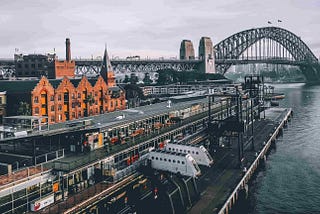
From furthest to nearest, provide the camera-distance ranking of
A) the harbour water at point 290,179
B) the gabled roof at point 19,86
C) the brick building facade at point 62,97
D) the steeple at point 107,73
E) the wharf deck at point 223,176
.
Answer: the steeple at point 107,73, the gabled roof at point 19,86, the brick building facade at point 62,97, the harbour water at point 290,179, the wharf deck at point 223,176

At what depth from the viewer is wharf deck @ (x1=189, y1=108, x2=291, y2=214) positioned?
46.9 metres

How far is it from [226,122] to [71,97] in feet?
144

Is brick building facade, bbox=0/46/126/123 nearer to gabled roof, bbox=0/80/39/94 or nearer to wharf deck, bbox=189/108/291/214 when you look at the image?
gabled roof, bbox=0/80/39/94

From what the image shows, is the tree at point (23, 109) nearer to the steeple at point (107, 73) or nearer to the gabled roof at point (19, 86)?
the gabled roof at point (19, 86)

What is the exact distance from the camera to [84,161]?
1759 inches

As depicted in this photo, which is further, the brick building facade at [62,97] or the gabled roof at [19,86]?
the gabled roof at [19,86]

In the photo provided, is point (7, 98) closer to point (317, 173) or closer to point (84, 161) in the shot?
point (84, 161)

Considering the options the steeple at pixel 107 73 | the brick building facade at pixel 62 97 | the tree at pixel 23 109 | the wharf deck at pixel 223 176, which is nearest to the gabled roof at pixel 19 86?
the brick building facade at pixel 62 97

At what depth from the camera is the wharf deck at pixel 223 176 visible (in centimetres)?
4688

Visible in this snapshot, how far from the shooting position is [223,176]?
57.6 m

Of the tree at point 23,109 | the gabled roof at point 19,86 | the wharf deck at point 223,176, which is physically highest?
the gabled roof at point 19,86

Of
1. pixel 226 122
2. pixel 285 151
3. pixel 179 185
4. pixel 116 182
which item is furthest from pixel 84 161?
pixel 285 151

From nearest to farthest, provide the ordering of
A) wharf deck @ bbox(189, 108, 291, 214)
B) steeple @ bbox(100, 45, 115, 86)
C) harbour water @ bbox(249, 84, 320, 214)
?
wharf deck @ bbox(189, 108, 291, 214) → harbour water @ bbox(249, 84, 320, 214) → steeple @ bbox(100, 45, 115, 86)

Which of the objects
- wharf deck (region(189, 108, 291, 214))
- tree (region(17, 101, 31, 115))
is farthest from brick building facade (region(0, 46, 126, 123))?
wharf deck (region(189, 108, 291, 214))
